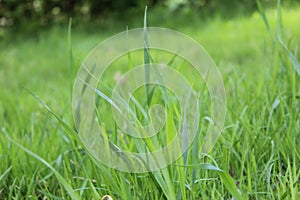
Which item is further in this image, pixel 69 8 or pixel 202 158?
pixel 69 8

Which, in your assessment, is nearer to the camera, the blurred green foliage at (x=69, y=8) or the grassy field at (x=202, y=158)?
the grassy field at (x=202, y=158)

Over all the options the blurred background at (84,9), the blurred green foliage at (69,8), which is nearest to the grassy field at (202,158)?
the blurred background at (84,9)

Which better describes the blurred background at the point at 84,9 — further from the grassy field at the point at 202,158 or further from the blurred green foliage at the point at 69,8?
the grassy field at the point at 202,158

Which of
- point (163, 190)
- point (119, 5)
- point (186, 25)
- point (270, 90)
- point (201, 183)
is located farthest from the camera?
point (119, 5)

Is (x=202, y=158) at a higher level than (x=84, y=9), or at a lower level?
higher

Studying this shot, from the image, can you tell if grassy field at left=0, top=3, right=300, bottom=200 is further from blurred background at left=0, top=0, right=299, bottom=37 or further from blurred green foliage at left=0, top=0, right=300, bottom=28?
blurred green foliage at left=0, top=0, right=300, bottom=28

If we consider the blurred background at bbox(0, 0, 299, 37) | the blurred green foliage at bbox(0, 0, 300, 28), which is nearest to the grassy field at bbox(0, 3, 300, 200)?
the blurred background at bbox(0, 0, 299, 37)

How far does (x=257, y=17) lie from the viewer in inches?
177

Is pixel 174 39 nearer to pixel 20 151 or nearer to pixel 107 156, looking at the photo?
pixel 20 151

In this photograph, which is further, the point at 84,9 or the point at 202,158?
the point at 84,9

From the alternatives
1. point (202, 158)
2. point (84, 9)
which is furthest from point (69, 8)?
point (202, 158)

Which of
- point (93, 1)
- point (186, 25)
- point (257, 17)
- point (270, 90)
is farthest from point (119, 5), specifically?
point (270, 90)

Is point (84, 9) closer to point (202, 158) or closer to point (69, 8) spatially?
point (69, 8)

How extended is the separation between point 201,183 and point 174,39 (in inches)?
114
